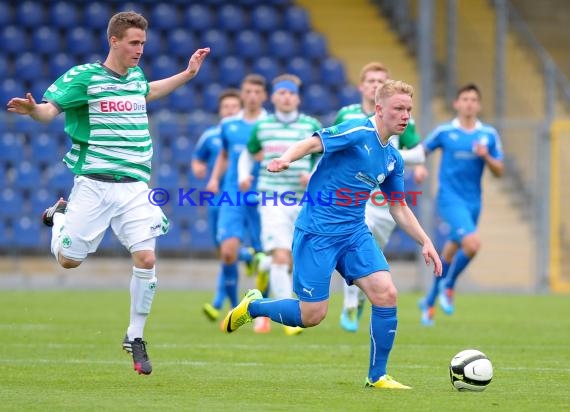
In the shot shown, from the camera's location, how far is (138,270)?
9.02 metres

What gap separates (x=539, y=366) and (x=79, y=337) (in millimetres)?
4488

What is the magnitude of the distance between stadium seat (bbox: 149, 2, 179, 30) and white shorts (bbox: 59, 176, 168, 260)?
1426 centimetres

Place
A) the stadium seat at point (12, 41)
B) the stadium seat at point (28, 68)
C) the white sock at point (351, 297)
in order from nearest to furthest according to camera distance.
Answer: the white sock at point (351, 297)
the stadium seat at point (28, 68)
the stadium seat at point (12, 41)

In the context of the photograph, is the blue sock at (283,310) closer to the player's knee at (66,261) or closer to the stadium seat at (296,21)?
the player's knee at (66,261)

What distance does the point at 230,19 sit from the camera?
2330cm

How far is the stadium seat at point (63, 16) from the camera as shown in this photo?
22.6 metres

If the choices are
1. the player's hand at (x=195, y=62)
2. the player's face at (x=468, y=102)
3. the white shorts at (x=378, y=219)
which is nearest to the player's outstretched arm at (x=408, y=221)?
the player's hand at (x=195, y=62)

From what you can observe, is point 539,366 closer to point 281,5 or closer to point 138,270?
point 138,270

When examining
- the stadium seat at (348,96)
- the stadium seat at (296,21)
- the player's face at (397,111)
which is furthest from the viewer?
the stadium seat at (296,21)

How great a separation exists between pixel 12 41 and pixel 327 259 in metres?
14.9

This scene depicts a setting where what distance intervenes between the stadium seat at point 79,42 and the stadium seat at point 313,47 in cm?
382

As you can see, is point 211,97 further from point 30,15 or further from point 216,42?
point 30,15

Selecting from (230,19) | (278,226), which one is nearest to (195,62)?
(278,226)

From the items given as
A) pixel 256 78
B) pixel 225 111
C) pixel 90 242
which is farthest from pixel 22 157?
pixel 90 242
